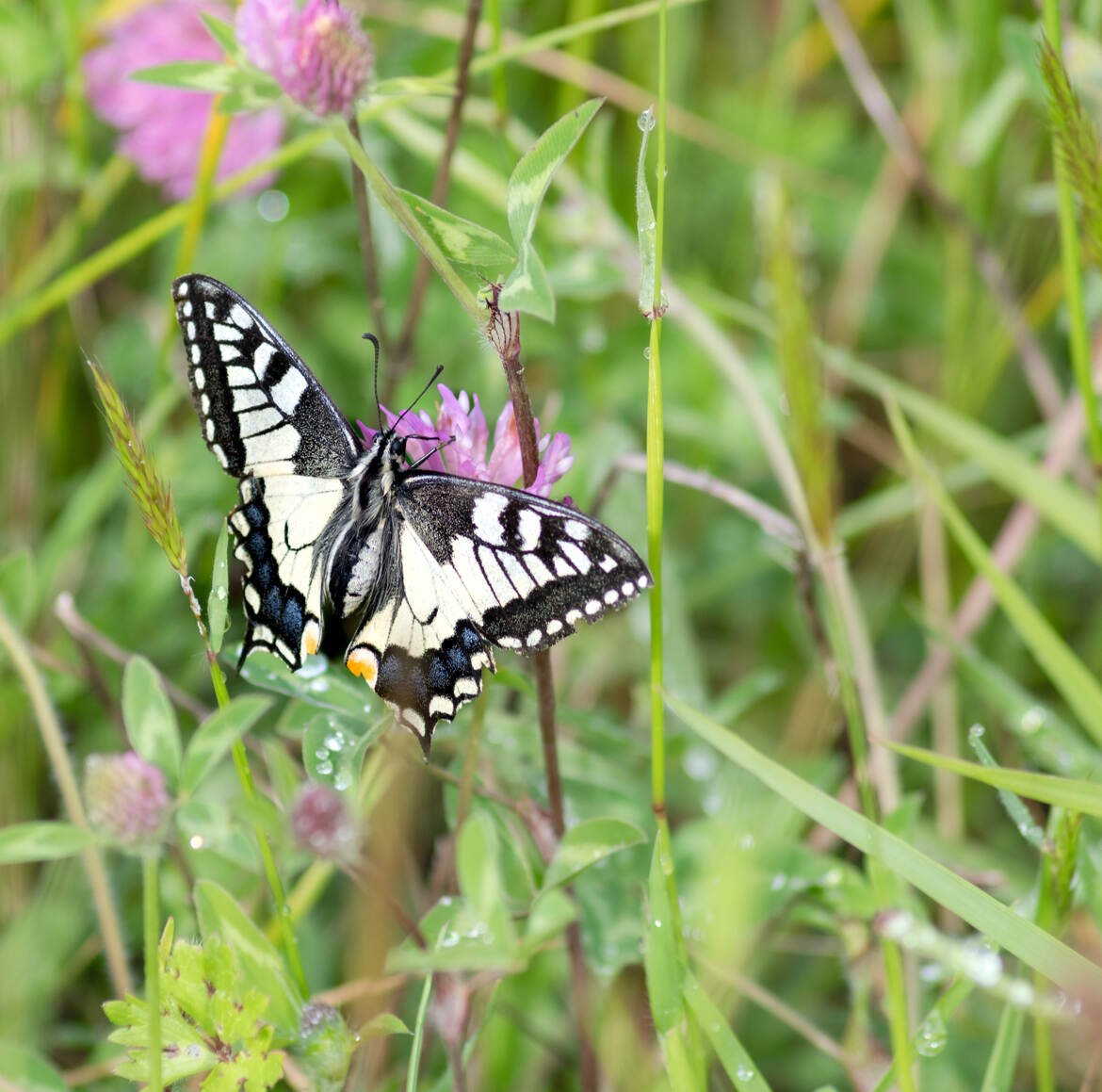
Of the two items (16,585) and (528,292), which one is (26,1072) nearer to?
(16,585)

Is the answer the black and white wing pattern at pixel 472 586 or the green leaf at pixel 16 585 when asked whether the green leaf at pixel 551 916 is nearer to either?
the black and white wing pattern at pixel 472 586

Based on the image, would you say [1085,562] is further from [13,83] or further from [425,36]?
[13,83]

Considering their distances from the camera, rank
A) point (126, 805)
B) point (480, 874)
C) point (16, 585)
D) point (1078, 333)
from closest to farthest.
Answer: point (480, 874) → point (126, 805) → point (1078, 333) → point (16, 585)

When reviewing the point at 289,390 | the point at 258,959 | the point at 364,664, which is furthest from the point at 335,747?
the point at 289,390

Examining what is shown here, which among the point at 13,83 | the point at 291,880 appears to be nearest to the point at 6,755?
the point at 291,880

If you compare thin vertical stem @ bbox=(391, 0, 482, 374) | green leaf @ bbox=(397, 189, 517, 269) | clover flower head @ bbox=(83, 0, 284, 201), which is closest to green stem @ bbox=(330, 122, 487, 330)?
green leaf @ bbox=(397, 189, 517, 269)
